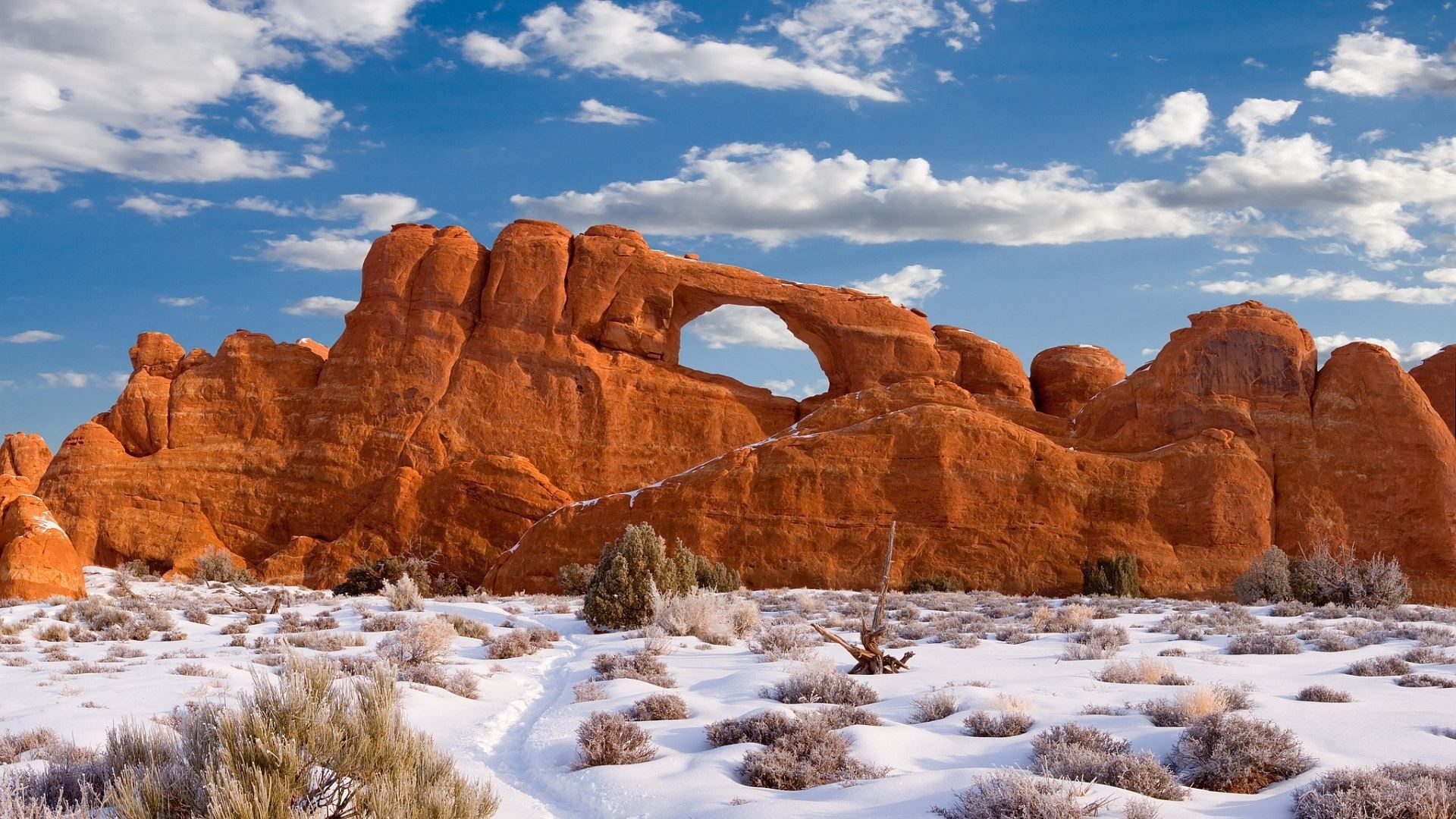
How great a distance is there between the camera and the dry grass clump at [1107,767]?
7027 mm

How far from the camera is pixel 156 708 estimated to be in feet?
32.4

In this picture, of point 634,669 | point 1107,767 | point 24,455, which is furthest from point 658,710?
point 24,455

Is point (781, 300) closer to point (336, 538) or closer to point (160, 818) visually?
point (336, 538)

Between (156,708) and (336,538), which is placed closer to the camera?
(156,708)

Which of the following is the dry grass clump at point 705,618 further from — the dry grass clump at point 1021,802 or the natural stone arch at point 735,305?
the natural stone arch at point 735,305

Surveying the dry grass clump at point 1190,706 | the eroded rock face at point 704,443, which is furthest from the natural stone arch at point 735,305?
the dry grass clump at point 1190,706

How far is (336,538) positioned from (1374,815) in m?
37.9

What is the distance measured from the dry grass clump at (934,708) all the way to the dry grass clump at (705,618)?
604 centimetres

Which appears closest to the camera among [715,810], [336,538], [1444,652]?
[715,810]

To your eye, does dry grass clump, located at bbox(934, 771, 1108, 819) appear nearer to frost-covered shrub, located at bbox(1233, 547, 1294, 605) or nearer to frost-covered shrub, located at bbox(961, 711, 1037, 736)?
frost-covered shrub, located at bbox(961, 711, 1037, 736)

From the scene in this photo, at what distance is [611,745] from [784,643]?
6207 mm

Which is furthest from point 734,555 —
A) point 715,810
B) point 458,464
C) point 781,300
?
point 715,810

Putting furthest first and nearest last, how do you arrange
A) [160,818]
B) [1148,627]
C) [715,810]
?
[1148,627], [715,810], [160,818]

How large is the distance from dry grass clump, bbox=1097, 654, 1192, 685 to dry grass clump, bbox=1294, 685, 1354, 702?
3.36ft
